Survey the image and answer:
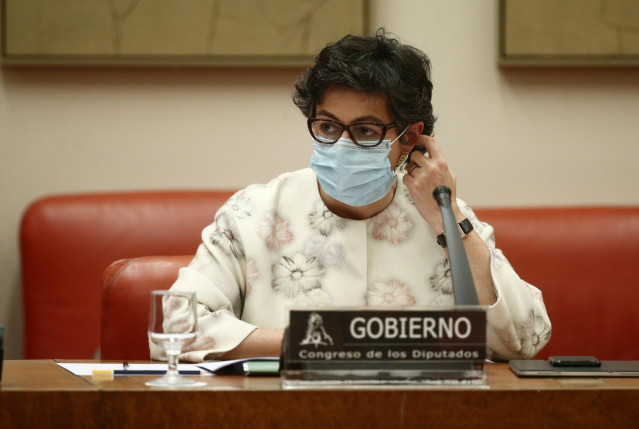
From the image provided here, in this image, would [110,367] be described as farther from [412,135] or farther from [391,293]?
[412,135]

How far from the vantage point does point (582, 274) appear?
256cm

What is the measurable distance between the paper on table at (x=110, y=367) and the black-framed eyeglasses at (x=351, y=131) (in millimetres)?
621

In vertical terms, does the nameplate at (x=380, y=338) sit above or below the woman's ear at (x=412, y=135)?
below

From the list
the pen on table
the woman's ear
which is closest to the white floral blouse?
the woman's ear

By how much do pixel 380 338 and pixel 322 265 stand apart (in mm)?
680

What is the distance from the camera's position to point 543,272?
256 centimetres

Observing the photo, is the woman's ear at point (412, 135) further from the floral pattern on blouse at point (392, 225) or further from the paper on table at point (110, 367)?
the paper on table at point (110, 367)

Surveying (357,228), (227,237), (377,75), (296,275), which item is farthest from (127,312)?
(377,75)

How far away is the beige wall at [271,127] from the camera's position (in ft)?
9.14
